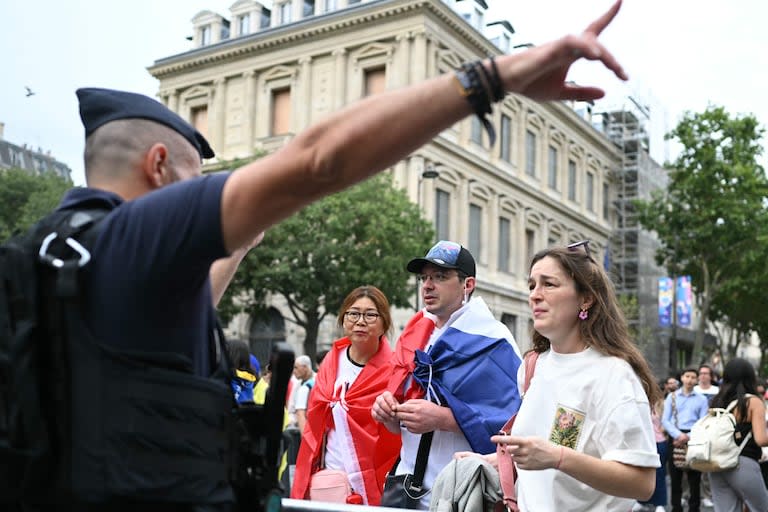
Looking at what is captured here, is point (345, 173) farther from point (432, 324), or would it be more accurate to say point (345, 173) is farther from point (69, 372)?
point (432, 324)

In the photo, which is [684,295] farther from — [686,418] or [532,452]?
[532,452]

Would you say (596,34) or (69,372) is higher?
(596,34)

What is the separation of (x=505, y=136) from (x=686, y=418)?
3113 cm

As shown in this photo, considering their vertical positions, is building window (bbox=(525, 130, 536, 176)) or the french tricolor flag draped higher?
building window (bbox=(525, 130, 536, 176))

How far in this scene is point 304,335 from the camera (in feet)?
110

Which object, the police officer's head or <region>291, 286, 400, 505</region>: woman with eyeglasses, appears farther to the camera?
<region>291, 286, 400, 505</region>: woman with eyeglasses

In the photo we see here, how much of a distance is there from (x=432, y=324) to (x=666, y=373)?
5299cm

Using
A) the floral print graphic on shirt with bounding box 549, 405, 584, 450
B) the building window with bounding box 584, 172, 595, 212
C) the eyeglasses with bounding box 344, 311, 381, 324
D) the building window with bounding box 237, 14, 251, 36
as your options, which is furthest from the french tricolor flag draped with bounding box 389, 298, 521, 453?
the building window with bounding box 584, 172, 595, 212

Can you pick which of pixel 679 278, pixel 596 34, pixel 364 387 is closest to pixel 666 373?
pixel 679 278

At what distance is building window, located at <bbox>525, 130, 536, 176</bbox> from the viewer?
43.5 metres

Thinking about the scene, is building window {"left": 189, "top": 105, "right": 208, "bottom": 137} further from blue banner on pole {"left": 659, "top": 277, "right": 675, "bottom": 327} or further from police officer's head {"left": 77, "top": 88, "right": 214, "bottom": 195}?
police officer's head {"left": 77, "top": 88, "right": 214, "bottom": 195}

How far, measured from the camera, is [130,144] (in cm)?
178

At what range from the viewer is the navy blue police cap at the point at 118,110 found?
1800 millimetres

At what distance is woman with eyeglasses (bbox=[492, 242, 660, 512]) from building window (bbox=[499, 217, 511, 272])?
124 ft
